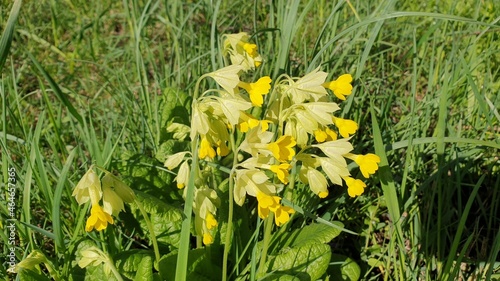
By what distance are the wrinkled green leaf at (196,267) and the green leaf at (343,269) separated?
370mm

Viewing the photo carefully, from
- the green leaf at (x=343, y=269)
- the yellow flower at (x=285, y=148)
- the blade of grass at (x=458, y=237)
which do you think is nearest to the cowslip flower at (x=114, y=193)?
the yellow flower at (x=285, y=148)

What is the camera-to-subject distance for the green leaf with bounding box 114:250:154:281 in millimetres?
1721

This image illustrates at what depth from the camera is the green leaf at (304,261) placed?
1.81m

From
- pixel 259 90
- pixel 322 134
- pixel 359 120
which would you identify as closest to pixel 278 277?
pixel 322 134

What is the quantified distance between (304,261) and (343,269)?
0.58 feet

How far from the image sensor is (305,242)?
6.21ft

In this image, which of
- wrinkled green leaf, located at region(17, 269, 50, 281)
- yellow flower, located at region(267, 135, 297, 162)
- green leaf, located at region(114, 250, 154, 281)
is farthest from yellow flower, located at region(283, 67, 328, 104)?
wrinkled green leaf, located at region(17, 269, 50, 281)

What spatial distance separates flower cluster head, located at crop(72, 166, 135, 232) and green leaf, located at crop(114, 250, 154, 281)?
8.9 inches

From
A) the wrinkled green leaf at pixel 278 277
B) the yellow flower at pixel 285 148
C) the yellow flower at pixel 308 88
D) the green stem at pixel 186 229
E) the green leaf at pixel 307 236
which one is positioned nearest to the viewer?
the green stem at pixel 186 229

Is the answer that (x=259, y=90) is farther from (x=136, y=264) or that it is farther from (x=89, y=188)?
(x=136, y=264)

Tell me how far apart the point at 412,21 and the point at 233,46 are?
1588 millimetres

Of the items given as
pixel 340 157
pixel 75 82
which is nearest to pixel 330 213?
pixel 340 157

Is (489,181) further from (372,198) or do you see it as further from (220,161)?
(220,161)

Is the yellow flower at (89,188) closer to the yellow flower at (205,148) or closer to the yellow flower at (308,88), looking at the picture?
the yellow flower at (205,148)
